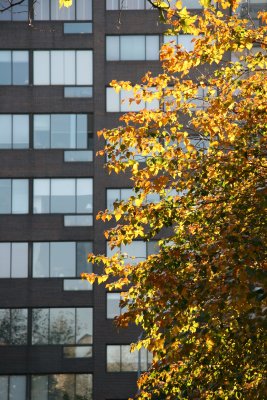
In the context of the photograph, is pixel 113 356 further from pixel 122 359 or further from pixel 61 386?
pixel 61 386

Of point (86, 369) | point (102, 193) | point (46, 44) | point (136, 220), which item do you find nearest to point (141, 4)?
point (46, 44)

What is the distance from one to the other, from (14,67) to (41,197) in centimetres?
688

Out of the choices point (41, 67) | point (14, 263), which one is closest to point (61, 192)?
point (14, 263)

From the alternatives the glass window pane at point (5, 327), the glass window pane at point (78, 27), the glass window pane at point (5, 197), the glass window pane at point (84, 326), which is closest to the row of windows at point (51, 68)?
the glass window pane at point (78, 27)

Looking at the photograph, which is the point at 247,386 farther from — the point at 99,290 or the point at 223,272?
the point at 99,290

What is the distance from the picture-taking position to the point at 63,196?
188 ft

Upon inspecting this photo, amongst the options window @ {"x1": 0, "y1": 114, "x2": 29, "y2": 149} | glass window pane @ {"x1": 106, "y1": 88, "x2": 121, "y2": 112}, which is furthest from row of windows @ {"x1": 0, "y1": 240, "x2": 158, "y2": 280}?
glass window pane @ {"x1": 106, "y1": 88, "x2": 121, "y2": 112}

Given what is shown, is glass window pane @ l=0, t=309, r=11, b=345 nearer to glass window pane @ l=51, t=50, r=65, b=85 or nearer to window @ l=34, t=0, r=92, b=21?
glass window pane @ l=51, t=50, r=65, b=85

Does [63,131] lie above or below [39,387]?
above

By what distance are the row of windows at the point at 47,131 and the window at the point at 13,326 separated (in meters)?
8.52

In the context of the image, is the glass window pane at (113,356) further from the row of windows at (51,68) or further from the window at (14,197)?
the row of windows at (51,68)

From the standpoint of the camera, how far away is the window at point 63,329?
56219mm

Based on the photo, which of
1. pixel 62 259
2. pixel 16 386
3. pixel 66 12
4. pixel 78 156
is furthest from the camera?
pixel 66 12

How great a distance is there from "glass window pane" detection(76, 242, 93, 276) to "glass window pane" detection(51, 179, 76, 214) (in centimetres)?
186
